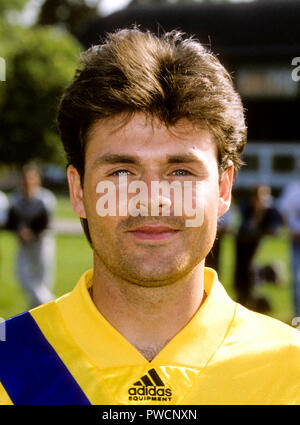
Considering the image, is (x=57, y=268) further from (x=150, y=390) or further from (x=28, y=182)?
(x=150, y=390)

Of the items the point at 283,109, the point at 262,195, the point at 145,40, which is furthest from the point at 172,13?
the point at 145,40

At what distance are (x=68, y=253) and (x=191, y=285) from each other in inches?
535

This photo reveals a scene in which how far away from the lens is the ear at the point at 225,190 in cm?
216

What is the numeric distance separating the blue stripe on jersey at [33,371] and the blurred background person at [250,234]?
721 centimetres

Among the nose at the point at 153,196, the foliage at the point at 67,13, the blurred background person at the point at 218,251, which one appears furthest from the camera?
the foliage at the point at 67,13

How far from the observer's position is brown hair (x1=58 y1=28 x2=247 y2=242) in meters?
1.98

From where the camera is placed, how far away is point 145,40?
212 cm

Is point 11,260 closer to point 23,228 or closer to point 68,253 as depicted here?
point 68,253

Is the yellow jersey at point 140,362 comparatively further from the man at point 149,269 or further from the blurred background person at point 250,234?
the blurred background person at point 250,234

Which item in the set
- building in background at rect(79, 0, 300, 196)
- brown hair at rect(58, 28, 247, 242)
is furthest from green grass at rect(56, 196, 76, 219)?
brown hair at rect(58, 28, 247, 242)

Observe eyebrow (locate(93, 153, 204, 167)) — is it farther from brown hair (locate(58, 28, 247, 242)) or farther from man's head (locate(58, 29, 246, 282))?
brown hair (locate(58, 28, 247, 242))

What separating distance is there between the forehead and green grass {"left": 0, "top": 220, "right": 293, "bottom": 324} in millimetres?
6200

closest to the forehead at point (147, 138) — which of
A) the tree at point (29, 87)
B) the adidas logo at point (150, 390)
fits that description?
the adidas logo at point (150, 390)

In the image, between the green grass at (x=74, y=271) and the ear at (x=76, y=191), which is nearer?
the ear at (x=76, y=191)
